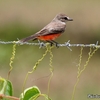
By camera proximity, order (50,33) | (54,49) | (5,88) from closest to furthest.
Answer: (5,88) < (50,33) < (54,49)

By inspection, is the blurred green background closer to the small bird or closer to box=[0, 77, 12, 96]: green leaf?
the small bird

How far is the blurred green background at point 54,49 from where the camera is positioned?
10.6 m

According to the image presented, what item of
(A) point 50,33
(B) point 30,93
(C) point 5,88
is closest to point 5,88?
(C) point 5,88

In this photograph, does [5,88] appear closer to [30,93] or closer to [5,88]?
[5,88]

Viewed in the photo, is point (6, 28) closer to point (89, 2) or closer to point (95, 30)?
point (95, 30)

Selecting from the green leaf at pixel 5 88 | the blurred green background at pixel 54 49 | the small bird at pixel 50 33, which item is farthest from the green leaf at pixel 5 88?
the blurred green background at pixel 54 49

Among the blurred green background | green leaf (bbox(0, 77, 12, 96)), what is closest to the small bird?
green leaf (bbox(0, 77, 12, 96))

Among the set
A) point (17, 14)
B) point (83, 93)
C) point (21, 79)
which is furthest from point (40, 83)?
point (17, 14)

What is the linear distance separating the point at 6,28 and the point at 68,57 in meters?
1.87

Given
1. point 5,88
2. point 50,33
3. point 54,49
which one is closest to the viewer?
point 5,88

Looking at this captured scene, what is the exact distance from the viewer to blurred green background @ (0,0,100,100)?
1060 centimetres

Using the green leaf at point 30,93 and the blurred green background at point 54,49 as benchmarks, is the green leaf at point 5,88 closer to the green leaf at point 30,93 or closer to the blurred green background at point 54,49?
the green leaf at point 30,93

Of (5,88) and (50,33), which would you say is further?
(50,33)

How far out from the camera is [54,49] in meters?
12.2
